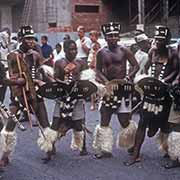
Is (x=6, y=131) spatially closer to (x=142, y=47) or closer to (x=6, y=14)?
(x=142, y=47)

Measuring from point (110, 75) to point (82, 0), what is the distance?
21.2 metres

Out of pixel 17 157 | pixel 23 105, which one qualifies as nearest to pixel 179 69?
pixel 23 105

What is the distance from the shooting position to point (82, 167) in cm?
690

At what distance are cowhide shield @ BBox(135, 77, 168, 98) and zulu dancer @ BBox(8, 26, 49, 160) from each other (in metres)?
1.42

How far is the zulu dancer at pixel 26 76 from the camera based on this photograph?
6852 mm

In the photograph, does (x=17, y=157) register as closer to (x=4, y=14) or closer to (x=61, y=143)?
(x=61, y=143)

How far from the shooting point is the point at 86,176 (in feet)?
21.3

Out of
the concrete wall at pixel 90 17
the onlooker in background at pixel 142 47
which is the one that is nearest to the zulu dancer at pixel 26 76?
the onlooker in background at pixel 142 47

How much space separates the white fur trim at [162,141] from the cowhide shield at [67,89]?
1092mm

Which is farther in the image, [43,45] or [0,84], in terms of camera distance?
[43,45]

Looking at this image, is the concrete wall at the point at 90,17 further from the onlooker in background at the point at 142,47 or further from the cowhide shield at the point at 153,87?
the cowhide shield at the point at 153,87

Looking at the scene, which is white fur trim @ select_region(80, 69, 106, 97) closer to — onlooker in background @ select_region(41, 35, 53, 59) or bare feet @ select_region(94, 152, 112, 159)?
bare feet @ select_region(94, 152, 112, 159)

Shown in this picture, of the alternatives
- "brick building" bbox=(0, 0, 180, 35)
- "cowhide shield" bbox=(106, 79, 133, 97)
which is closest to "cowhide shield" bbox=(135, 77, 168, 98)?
"cowhide shield" bbox=(106, 79, 133, 97)

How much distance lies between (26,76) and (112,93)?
1186 millimetres
